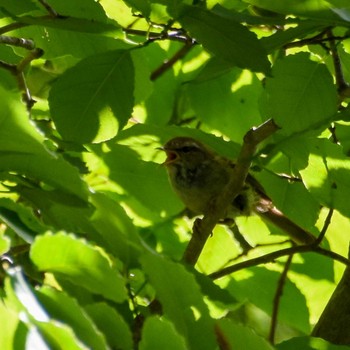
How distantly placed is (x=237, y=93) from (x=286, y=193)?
0.92 m

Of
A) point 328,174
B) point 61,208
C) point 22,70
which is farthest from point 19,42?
point 61,208

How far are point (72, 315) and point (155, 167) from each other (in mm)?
2936

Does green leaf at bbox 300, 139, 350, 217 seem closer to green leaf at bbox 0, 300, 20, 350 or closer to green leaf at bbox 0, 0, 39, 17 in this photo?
green leaf at bbox 0, 0, 39, 17

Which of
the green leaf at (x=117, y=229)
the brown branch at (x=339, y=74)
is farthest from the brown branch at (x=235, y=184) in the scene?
the green leaf at (x=117, y=229)

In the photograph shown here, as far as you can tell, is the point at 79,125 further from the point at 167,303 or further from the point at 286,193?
the point at 167,303

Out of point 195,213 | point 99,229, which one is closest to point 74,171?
point 99,229

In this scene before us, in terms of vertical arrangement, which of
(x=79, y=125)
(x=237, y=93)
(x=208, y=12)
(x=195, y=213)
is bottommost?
(x=195, y=213)

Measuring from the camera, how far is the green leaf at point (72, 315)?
47.7 inches

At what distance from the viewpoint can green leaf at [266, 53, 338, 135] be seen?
96.1 inches

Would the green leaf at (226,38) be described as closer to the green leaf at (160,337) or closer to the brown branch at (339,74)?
the brown branch at (339,74)

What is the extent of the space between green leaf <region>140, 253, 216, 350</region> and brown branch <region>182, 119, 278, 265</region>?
3.61 feet

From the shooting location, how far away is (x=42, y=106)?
390 centimetres

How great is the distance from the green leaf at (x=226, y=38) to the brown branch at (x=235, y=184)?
0.39 m

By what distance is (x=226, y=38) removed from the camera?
2117 mm
